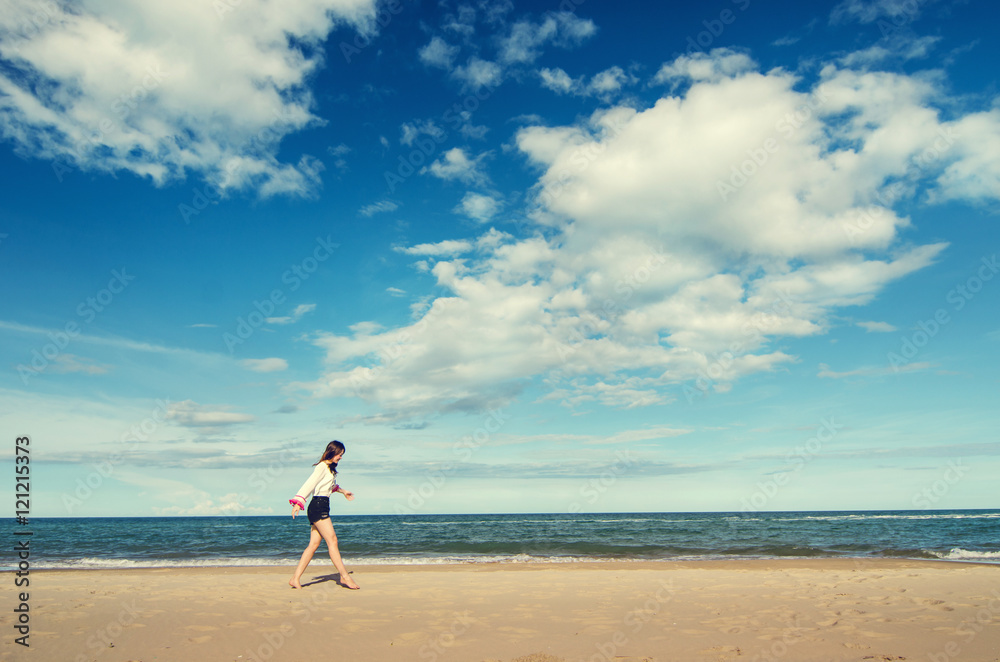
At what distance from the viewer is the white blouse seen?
313 inches

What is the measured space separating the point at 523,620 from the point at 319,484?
360cm

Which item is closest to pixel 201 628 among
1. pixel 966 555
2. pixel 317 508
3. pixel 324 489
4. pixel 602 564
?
pixel 317 508

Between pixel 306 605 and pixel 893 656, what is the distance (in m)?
7.35

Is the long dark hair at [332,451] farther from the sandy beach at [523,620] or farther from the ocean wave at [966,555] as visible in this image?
the ocean wave at [966,555]

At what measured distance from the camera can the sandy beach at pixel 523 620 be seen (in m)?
5.64

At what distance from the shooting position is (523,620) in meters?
7.09

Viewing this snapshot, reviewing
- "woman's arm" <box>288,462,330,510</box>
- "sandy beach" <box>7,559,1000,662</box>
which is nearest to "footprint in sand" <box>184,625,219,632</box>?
"sandy beach" <box>7,559,1000,662</box>

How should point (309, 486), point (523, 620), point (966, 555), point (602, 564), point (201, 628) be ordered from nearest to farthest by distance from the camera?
point (201, 628) < point (523, 620) < point (309, 486) < point (602, 564) < point (966, 555)

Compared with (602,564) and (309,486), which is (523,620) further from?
(602,564)

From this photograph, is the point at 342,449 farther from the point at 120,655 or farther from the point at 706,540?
the point at 706,540

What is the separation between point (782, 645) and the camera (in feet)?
18.8

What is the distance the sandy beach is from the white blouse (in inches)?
62.2

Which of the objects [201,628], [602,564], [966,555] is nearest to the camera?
[201,628]

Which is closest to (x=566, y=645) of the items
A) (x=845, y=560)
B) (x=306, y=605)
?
(x=306, y=605)
